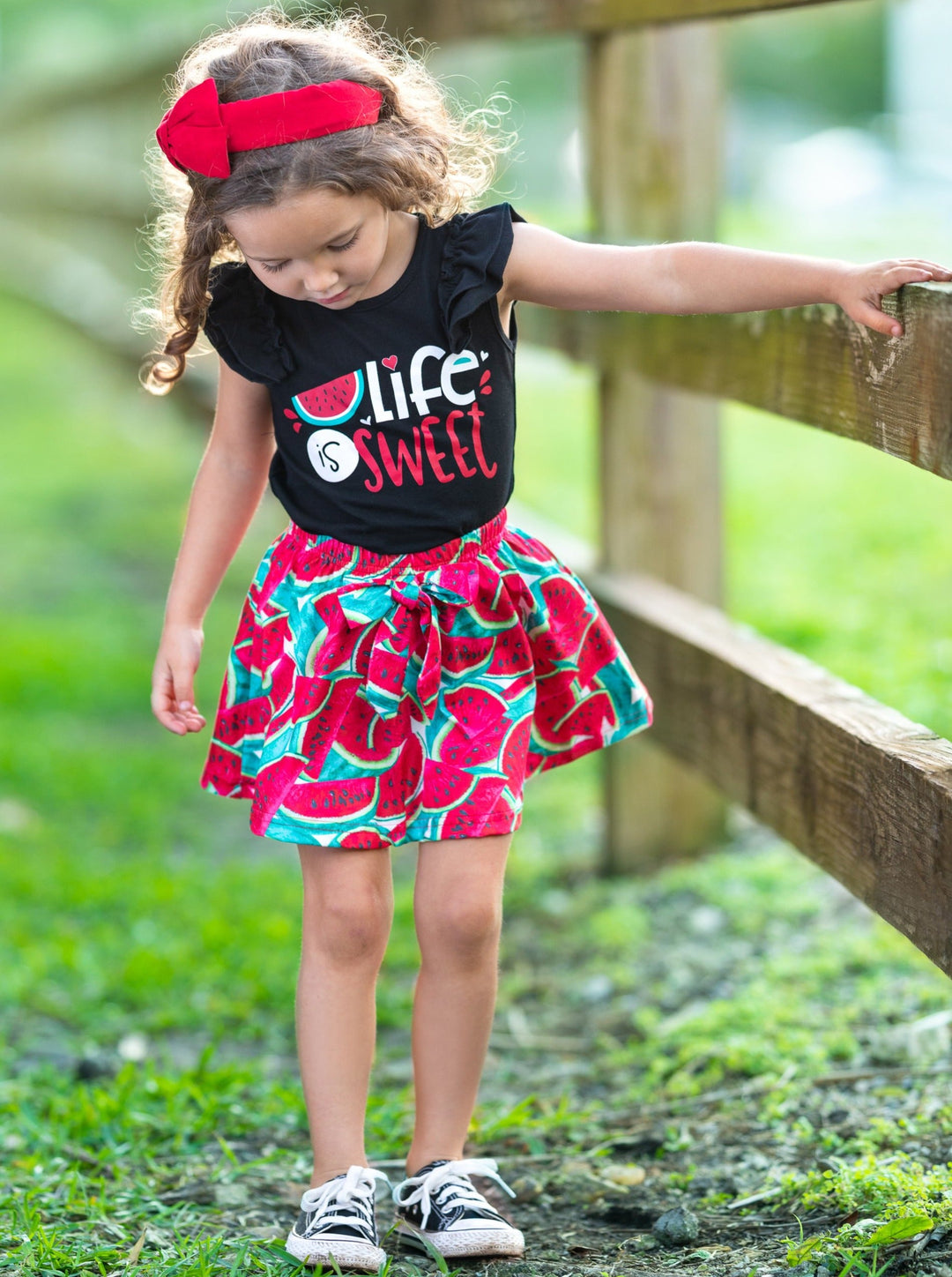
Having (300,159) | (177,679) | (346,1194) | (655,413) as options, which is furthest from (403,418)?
(655,413)

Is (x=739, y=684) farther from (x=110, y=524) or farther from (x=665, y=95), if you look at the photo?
(x=110, y=524)

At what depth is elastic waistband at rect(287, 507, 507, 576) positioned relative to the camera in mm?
2113

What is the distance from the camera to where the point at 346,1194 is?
2031 millimetres

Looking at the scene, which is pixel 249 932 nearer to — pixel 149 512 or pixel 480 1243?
pixel 480 1243

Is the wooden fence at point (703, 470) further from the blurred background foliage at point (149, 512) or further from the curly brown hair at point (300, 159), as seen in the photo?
the curly brown hair at point (300, 159)

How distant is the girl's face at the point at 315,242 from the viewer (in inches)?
76.6

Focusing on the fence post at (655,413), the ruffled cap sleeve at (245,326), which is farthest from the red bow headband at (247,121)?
the fence post at (655,413)

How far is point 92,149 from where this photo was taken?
38.9ft

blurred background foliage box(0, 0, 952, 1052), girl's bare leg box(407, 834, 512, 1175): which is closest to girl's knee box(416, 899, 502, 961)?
girl's bare leg box(407, 834, 512, 1175)

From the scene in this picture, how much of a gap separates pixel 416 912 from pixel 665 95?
2.03m

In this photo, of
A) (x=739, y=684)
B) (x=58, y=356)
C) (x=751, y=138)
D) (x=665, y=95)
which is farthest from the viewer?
(x=751, y=138)

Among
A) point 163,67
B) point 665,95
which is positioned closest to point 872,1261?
point 665,95

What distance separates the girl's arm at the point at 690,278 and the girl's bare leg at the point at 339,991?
807 mm

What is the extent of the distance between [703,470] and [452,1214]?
197 cm
